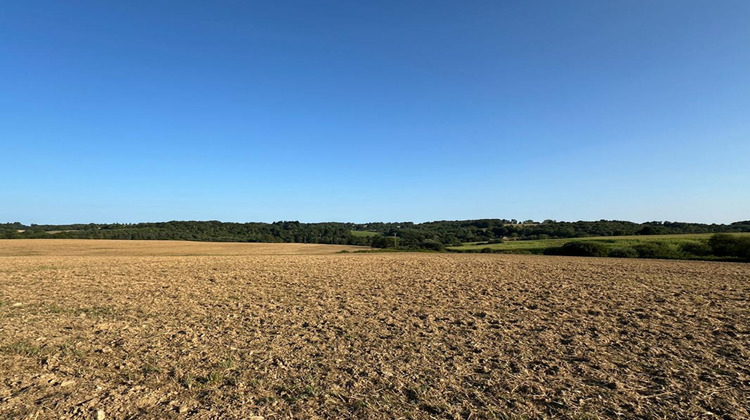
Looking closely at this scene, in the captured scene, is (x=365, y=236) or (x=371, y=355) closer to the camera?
(x=371, y=355)

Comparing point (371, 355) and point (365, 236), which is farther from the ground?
point (365, 236)

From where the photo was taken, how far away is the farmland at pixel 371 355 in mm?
5836

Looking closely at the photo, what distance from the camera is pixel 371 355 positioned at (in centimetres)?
830

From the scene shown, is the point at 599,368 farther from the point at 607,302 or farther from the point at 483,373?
the point at 607,302

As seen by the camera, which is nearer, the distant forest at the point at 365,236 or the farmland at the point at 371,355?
the farmland at the point at 371,355

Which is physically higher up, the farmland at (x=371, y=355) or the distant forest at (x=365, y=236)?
the distant forest at (x=365, y=236)

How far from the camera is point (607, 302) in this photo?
1537 centimetres

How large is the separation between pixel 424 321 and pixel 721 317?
9.93 meters

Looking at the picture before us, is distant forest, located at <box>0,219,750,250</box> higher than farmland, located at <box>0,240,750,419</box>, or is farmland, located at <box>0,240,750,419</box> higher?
distant forest, located at <box>0,219,750,250</box>

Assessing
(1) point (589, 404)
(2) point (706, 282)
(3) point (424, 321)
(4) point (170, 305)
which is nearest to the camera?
(1) point (589, 404)

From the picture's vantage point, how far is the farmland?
19.1ft

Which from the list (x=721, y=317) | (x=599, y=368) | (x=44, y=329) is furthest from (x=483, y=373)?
(x=44, y=329)

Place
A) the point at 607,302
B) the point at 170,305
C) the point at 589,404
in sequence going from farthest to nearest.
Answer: the point at 607,302, the point at 170,305, the point at 589,404

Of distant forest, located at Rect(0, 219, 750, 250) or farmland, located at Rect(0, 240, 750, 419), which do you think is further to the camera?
distant forest, located at Rect(0, 219, 750, 250)
